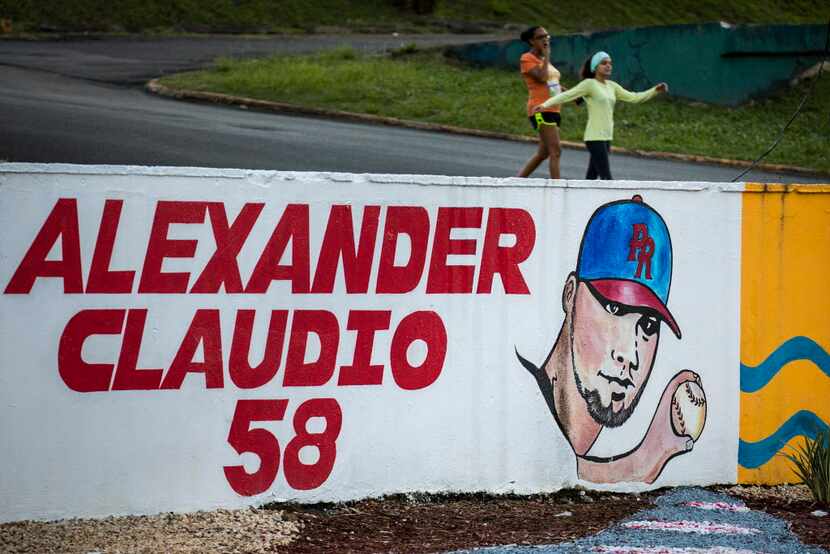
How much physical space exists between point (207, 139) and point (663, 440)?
9653mm

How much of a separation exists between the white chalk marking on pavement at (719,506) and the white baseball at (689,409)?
0.49 meters

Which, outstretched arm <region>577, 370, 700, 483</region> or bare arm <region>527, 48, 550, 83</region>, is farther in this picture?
bare arm <region>527, 48, 550, 83</region>

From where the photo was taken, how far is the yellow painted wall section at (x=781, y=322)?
7027 mm

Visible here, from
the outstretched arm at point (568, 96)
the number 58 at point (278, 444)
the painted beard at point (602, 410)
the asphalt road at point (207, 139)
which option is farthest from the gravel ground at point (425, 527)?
the asphalt road at point (207, 139)

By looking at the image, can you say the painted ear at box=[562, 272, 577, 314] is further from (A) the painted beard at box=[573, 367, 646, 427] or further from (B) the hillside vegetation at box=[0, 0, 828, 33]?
(B) the hillside vegetation at box=[0, 0, 828, 33]

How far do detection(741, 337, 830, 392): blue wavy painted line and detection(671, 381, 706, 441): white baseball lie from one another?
316 mm

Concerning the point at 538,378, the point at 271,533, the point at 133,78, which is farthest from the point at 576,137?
the point at 271,533

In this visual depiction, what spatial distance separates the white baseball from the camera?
6.85 meters

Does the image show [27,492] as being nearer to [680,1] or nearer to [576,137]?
[576,137]

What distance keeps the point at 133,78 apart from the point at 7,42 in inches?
284

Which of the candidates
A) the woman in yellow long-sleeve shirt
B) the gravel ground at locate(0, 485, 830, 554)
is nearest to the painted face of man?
the gravel ground at locate(0, 485, 830, 554)

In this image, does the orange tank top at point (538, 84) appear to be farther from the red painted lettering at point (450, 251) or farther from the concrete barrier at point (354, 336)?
the red painted lettering at point (450, 251)

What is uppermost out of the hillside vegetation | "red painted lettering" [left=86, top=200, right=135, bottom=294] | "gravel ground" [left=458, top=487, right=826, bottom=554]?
the hillside vegetation

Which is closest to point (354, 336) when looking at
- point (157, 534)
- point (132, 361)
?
point (132, 361)
